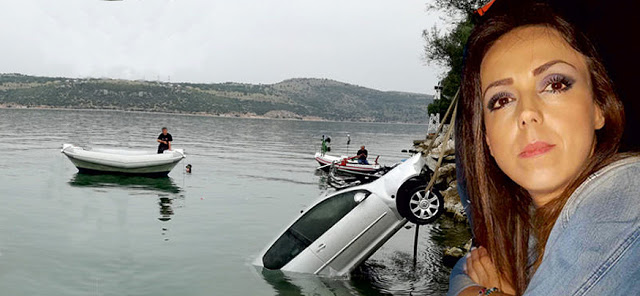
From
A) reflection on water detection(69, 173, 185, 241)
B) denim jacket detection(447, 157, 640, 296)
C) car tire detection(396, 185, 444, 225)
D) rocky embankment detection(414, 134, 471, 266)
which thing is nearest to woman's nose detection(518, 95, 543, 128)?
denim jacket detection(447, 157, 640, 296)

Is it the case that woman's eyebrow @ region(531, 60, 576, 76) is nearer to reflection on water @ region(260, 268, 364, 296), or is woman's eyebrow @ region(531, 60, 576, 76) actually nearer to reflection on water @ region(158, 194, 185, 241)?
reflection on water @ region(260, 268, 364, 296)

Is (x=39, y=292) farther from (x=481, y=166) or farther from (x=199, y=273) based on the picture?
(x=481, y=166)

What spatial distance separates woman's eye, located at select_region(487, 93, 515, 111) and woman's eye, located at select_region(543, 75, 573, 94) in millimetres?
137

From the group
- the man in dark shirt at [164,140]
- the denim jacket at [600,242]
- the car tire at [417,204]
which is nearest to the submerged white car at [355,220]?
the car tire at [417,204]

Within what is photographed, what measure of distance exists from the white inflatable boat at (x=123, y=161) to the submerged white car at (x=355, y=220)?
22624mm

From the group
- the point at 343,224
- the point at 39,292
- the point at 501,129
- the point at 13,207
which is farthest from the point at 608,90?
the point at 13,207

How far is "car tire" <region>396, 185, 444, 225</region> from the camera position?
12484 mm

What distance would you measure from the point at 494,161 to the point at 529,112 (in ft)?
1.28

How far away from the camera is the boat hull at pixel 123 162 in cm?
3375

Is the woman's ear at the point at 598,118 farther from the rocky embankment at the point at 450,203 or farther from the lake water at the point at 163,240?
the rocky embankment at the point at 450,203

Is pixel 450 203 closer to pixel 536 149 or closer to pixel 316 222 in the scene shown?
pixel 316 222

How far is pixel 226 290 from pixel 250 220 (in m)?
10.1

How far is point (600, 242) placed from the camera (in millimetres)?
1139

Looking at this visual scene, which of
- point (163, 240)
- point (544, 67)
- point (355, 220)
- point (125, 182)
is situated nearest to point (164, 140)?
point (125, 182)
